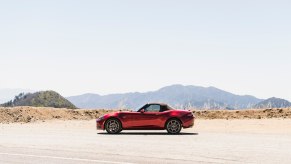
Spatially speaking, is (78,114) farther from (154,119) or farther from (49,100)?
(49,100)

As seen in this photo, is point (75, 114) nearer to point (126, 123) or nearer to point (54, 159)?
point (126, 123)

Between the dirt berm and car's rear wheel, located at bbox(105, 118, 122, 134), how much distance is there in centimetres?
Answer: 1513

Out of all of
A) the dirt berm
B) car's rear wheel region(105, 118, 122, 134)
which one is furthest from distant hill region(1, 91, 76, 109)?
car's rear wheel region(105, 118, 122, 134)

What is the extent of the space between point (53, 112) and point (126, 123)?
21.5 meters

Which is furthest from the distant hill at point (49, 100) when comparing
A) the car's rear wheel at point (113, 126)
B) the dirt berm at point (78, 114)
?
the car's rear wheel at point (113, 126)

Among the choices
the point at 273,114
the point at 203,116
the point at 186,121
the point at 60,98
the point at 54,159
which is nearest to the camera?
the point at 54,159

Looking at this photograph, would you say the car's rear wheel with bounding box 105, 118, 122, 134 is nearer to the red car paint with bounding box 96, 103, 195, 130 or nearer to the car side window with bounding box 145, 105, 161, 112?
the red car paint with bounding box 96, 103, 195, 130

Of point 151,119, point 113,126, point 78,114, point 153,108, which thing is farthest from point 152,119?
point 78,114

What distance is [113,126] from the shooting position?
21.7 meters

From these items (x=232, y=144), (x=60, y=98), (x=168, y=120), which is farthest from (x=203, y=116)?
Result: (x=60, y=98)

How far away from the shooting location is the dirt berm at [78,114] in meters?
34.8

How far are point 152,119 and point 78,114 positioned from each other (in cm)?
2165

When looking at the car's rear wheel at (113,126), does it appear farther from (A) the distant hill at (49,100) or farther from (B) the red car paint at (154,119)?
(A) the distant hill at (49,100)

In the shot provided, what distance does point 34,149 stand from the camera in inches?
580
